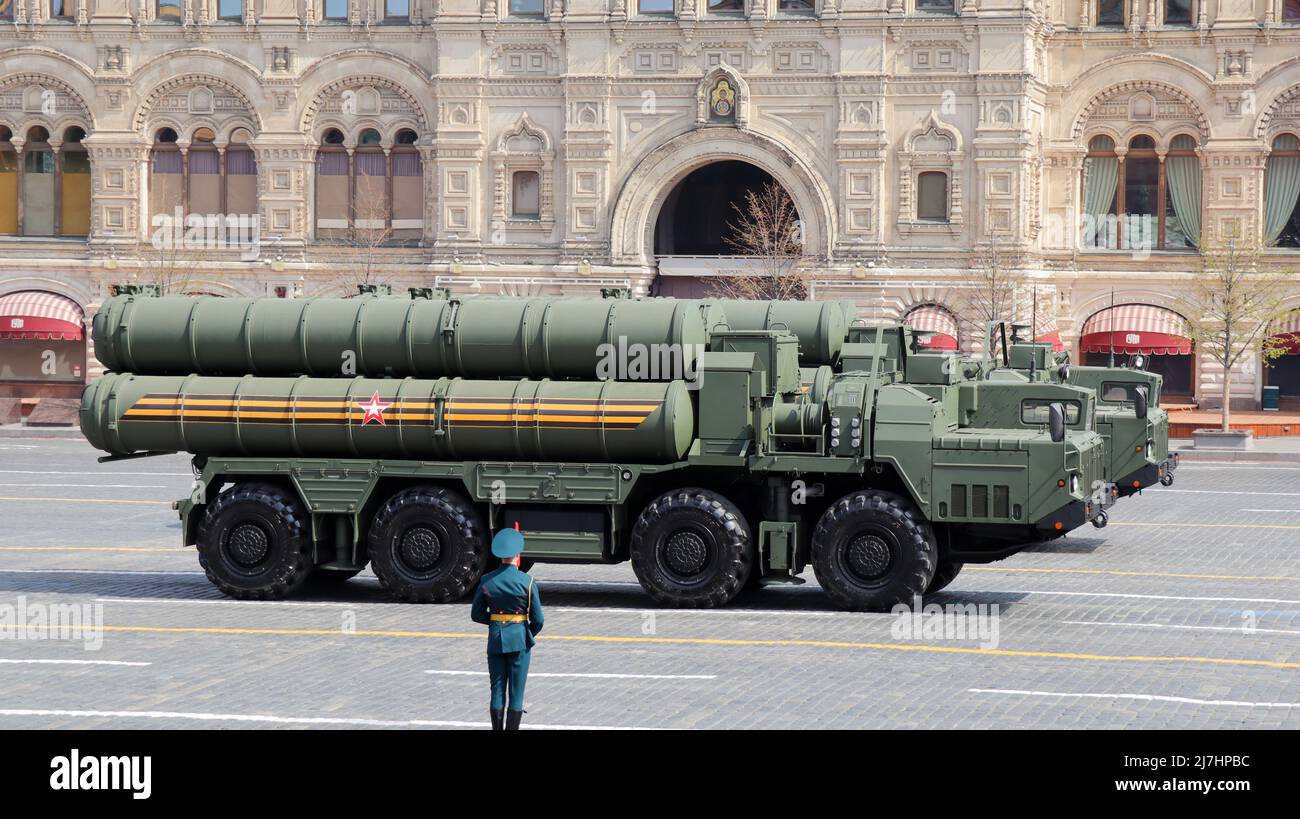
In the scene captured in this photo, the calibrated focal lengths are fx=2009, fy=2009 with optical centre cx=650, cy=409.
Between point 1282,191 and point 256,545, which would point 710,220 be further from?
point 256,545

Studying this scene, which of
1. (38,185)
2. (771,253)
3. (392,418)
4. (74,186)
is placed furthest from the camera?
(38,185)

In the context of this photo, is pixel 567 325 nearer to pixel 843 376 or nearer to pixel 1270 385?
pixel 843 376

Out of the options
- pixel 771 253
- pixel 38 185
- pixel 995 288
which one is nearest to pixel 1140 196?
pixel 995 288

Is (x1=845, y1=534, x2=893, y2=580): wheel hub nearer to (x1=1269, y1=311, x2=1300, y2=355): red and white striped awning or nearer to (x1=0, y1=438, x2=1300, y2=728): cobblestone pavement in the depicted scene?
(x1=0, y1=438, x2=1300, y2=728): cobblestone pavement

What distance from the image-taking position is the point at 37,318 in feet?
192

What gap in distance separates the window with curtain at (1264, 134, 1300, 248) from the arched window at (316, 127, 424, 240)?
24038 millimetres

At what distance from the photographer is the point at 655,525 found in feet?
69.3

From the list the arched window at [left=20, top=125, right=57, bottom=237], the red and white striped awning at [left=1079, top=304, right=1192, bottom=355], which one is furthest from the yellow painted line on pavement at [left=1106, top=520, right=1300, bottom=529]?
the arched window at [left=20, top=125, right=57, bottom=237]

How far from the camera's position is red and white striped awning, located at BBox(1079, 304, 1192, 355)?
5531 centimetres

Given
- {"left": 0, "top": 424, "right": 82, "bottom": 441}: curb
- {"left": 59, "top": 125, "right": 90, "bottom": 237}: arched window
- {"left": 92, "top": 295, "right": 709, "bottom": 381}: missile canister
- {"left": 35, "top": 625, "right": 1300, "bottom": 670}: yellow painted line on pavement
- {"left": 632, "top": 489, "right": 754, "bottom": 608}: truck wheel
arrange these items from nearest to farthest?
{"left": 35, "top": 625, "right": 1300, "bottom": 670}: yellow painted line on pavement, {"left": 632, "top": 489, "right": 754, "bottom": 608}: truck wheel, {"left": 92, "top": 295, "right": 709, "bottom": 381}: missile canister, {"left": 0, "top": 424, "right": 82, "bottom": 441}: curb, {"left": 59, "top": 125, "right": 90, "bottom": 237}: arched window

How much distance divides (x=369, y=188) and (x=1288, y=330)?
26.2m

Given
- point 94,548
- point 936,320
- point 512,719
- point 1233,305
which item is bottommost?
point 512,719

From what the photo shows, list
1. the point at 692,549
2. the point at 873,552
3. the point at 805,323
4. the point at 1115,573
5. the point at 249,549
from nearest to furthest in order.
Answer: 1. the point at 873,552
2. the point at 692,549
3. the point at 249,549
4. the point at 805,323
5. the point at 1115,573

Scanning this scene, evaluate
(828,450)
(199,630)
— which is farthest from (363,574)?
(828,450)
